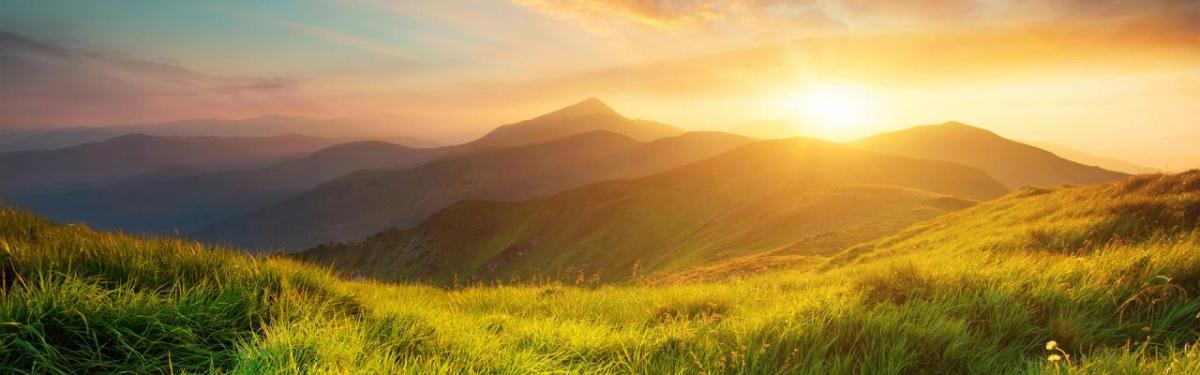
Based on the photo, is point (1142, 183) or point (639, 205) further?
point (639, 205)

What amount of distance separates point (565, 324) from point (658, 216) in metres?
104

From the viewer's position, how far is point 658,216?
357 feet

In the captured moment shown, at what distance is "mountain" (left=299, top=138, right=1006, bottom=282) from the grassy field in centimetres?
3891

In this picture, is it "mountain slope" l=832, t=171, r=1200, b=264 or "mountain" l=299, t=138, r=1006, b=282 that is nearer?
"mountain slope" l=832, t=171, r=1200, b=264

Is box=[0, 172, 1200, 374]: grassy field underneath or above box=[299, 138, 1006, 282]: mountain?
above

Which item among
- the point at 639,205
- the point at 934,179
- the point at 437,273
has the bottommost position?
the point at 437,273

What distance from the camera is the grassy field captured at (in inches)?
135

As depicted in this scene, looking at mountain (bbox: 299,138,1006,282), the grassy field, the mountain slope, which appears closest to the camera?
the grassy field

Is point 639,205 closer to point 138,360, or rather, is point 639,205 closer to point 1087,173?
point 138,360

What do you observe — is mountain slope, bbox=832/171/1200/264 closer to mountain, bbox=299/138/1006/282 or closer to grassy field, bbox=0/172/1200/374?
grassy field, bbox=0/172/1200/374

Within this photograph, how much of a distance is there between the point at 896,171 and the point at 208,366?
13454 centimetres

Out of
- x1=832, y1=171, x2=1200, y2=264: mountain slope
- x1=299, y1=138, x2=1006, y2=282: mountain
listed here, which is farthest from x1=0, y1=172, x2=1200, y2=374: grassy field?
x1=299, y1=138, x2=1006, y2=282: mountain

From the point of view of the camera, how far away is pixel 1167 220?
962cm

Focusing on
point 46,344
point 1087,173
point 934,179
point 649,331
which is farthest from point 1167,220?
point 1087,173
